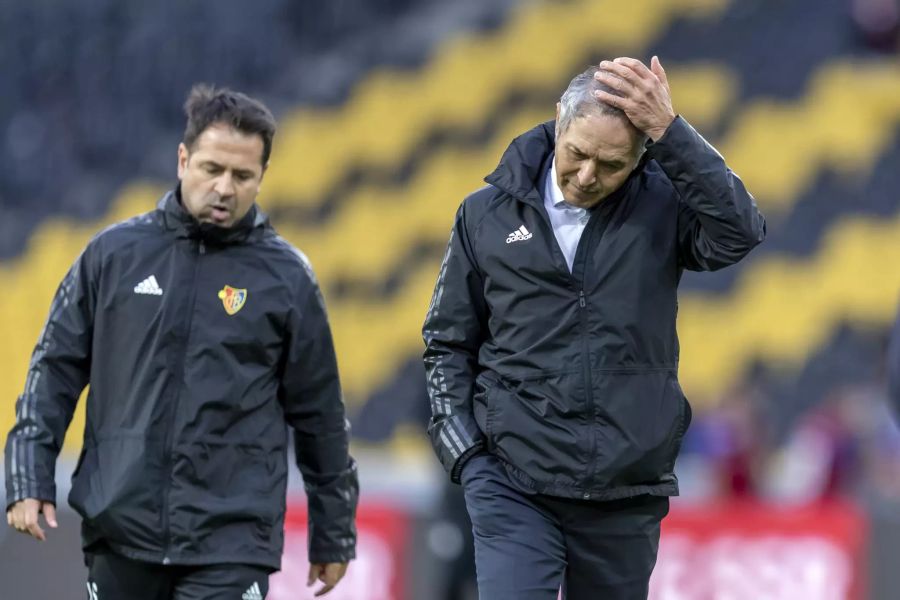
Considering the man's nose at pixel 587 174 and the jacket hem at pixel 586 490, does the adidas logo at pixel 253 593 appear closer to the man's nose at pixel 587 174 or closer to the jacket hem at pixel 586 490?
the jacket hem at pixel 586 490

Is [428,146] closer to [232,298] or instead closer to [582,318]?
[232,298]

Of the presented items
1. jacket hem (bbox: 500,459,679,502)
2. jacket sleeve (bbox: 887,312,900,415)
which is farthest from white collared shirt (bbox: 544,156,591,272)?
jacket sleeve (bbox: 887,312,900,415)

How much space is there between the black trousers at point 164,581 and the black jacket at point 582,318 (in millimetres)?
676

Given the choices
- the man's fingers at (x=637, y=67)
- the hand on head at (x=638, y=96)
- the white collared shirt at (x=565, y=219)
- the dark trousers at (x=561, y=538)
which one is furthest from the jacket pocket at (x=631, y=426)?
the man's fingers at (x=637, y=67)

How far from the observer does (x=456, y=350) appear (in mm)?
4016

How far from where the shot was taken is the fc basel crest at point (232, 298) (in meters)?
4.30

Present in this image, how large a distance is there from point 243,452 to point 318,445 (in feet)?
0.98

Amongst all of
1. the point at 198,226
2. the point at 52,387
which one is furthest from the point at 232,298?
the point at 52,387

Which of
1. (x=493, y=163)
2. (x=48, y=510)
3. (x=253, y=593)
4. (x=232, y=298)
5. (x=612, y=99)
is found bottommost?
(x=253, y=593)

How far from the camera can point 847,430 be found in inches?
360

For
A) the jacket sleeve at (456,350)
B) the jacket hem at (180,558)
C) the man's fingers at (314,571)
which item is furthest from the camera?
the man's fingers at (314,571)

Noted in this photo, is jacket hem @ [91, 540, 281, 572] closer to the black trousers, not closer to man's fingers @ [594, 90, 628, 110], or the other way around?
the black trousers

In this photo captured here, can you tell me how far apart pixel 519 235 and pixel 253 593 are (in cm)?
123

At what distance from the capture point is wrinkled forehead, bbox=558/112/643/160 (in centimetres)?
368
